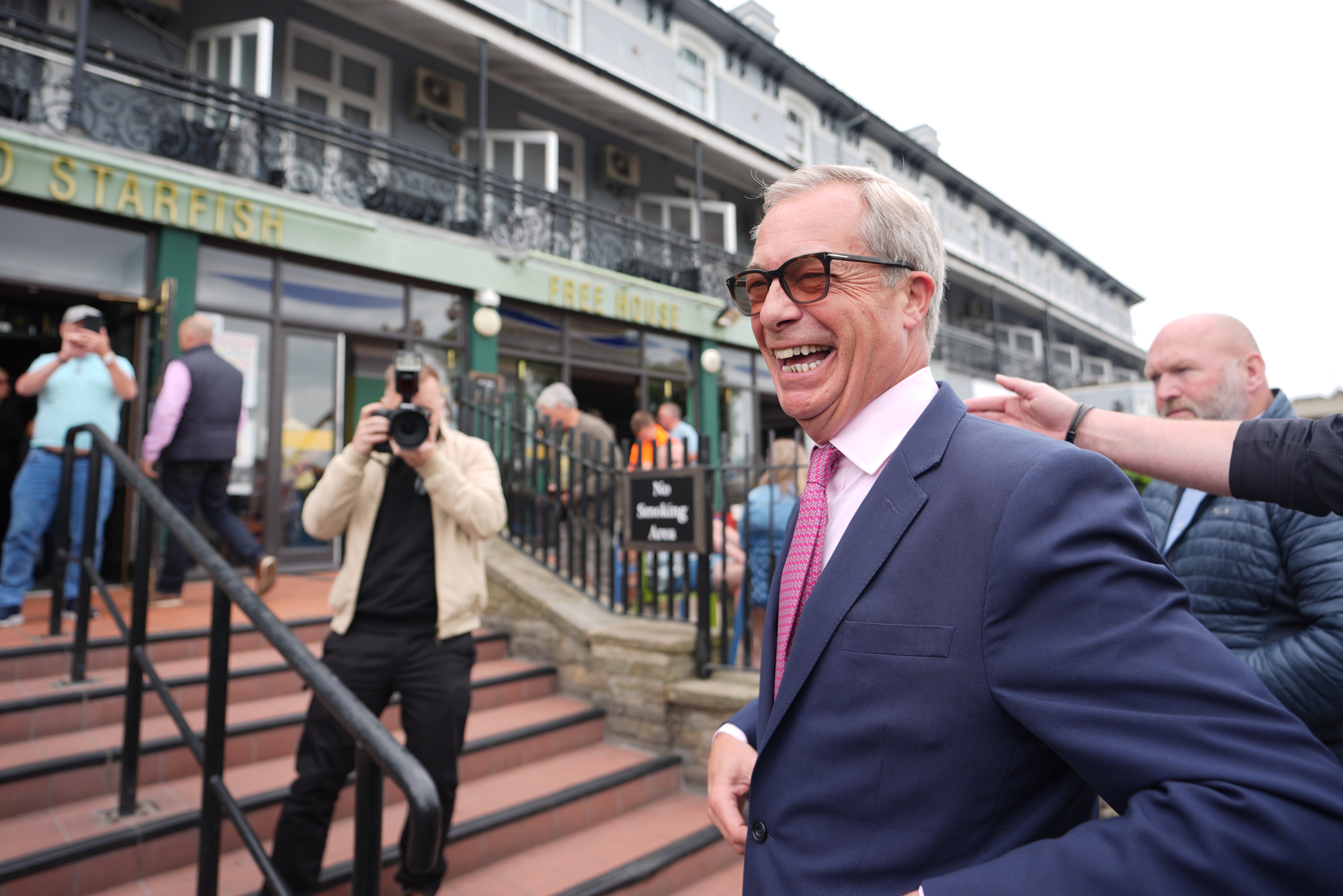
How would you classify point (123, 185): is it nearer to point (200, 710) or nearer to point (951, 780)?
point (200, 710)

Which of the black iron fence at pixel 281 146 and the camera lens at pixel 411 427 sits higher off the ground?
the black iron fence at pixel 281 146

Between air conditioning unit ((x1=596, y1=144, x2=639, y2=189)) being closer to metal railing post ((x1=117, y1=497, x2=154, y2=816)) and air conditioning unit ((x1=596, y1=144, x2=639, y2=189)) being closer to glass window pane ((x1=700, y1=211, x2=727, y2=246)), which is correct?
glass window pane ((x1=700, y1=211, x2=727, y2=246))

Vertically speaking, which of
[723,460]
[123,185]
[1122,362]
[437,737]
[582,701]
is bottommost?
[582,701]

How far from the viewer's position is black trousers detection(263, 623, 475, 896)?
2574 mm

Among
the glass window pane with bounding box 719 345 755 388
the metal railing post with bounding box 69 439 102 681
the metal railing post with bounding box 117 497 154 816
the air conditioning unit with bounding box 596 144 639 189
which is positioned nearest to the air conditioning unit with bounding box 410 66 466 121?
the air conditioning unit with bounding box 596 144 639 189

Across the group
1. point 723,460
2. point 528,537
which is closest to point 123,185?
point 528,537

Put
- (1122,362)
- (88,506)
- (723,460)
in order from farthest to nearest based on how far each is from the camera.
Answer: (1122,362) → (723,460) → (88,506)

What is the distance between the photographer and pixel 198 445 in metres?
5.39

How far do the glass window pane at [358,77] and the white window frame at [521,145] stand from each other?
1.45 metres

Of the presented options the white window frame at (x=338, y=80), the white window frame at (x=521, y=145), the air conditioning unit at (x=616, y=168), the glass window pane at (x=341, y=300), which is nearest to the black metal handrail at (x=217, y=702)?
the glass window pane at (x=341, y=300)

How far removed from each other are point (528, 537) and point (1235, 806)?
5.82 metres

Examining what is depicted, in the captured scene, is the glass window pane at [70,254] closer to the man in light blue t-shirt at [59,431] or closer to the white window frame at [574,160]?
the man in light blue t-shirt at [59,431]

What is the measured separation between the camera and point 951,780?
3.06 feet

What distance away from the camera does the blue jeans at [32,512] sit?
179 inches
